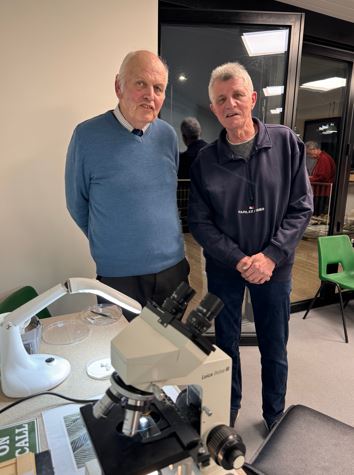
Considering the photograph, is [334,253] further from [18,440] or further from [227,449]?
[18,440]

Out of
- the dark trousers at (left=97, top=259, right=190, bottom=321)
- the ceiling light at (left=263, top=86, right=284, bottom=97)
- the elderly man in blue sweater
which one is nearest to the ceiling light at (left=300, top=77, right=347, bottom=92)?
the ceiling light at (left=263, top=86, right=284, bottom=97)

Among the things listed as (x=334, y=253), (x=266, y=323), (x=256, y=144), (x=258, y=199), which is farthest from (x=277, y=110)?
(x=266, y=323)

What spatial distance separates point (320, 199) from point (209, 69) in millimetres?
1790

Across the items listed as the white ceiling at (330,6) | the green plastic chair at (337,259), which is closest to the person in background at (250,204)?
the green plastic chair at (337,259)

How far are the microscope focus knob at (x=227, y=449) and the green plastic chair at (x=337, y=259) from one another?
8.06 feet

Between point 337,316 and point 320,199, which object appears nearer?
point 337,316

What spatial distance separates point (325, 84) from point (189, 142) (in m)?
1.80

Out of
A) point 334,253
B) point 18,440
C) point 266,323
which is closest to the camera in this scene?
point 18,440

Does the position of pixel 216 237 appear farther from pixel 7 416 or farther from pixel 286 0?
pixel 286 0

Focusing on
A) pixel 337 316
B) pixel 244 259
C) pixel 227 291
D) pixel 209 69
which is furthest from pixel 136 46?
pixel 337 316

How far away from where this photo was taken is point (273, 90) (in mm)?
2398

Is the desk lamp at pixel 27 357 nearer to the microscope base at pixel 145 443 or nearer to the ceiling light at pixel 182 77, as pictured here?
the microscope base at pixel 145 443

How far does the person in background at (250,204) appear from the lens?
1462 millimetres

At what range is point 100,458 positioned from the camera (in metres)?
0.56
